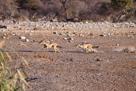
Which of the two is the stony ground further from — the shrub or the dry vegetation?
the shrub

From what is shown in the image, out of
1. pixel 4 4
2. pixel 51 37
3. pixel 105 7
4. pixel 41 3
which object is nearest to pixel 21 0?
pixel 41 3

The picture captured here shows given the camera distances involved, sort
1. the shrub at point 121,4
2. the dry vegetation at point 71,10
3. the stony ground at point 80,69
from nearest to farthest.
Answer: the stony ground at point 80,69 < the shrub at point 121,4 < the dry vegetation at point 71,10

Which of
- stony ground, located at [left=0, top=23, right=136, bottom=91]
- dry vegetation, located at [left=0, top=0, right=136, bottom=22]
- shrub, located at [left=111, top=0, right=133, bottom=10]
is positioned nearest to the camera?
stony ground, located at [left=0, top=23, right=136, bottom=91]

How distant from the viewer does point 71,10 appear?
93.8 ft

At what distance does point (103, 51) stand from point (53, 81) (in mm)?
4166

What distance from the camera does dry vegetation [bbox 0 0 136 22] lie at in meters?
25.4

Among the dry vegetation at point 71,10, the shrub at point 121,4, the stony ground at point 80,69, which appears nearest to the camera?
the stony ground at point 80,69

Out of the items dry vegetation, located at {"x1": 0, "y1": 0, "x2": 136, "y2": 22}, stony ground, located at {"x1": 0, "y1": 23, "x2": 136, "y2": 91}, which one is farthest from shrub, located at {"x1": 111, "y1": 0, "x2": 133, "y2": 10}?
stony ground, located at {"x1": 0, "y1": 23, "x2": 136, "y2": 91}

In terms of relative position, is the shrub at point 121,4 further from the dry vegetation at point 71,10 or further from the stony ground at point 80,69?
the stony ground at point 80,69

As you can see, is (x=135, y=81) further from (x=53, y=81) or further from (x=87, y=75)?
(x=53, y=81)

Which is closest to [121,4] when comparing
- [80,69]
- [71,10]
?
[71,10]

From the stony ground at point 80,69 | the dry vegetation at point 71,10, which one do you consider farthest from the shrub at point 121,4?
the stony ground at point 80,69

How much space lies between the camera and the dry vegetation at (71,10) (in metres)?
25.4

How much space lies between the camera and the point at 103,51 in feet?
30.4
